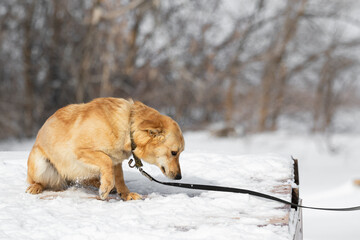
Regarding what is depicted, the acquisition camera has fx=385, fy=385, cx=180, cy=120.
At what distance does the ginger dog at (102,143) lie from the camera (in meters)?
3.12

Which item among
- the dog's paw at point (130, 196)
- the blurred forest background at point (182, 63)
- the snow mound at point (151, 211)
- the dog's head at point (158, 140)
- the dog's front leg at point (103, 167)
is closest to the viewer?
the snow mound at point (151, 211)

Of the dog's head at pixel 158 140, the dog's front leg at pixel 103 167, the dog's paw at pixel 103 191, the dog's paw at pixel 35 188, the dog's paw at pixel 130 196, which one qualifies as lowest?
the dog's paw at pixel 35 188

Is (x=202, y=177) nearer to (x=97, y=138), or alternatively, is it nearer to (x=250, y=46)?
(x=97, y=138)

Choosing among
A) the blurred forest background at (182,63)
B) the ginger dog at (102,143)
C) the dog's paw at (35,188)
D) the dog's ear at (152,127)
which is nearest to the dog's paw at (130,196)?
the ginger dog at (102,143)

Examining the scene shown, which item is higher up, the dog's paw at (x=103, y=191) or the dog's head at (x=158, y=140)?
the dog's head at (x=158, y=140)

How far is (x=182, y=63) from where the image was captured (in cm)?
1399

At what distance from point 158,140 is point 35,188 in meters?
1.19

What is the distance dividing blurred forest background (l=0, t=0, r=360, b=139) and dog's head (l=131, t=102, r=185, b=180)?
8576 millimetres

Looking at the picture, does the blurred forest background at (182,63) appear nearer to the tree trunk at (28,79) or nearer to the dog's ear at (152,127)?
the tree trunk at (28,79)

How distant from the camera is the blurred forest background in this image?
1283 centimetres

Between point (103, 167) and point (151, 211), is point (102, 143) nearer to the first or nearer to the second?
point (103, 167)

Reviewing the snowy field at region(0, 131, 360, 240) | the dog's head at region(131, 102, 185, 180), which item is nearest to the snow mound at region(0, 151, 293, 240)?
the snowy field at region(0, 131, 360, 240)

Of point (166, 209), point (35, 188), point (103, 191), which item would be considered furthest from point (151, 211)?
point (35, 188)

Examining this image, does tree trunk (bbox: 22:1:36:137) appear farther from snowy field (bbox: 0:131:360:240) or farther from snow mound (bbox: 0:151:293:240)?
snow mound (bbox: 0:151:293:240)
